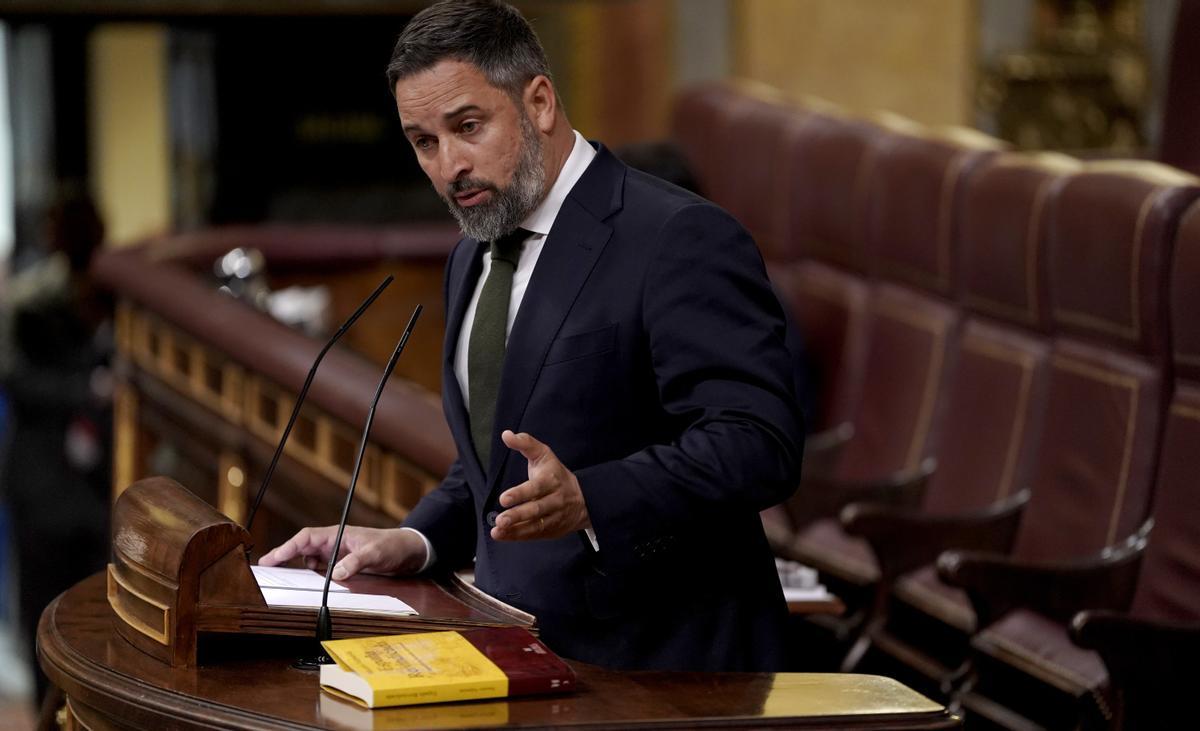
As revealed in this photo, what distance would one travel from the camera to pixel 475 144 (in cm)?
176

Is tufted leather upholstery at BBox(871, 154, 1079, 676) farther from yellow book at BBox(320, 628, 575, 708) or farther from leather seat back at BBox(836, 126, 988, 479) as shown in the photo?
yellow book at BBox(320, 628, 575, 708)

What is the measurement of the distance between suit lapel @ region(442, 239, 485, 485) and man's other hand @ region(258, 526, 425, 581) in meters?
0.10

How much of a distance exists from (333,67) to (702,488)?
6511mm

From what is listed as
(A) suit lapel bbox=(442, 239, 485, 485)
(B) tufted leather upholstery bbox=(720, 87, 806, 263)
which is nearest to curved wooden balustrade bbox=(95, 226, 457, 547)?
(A) suit lapel bbox=(442, 239, 485, 485)

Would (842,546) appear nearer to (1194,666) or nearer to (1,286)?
(1194,666)

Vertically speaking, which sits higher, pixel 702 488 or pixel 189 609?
pixel 702 488

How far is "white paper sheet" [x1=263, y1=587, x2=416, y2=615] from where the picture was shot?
1651mm

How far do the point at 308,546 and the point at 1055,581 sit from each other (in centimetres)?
152

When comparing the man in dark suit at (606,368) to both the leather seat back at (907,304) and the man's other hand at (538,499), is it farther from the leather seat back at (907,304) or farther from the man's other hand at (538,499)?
the leather seat back at (907,304)

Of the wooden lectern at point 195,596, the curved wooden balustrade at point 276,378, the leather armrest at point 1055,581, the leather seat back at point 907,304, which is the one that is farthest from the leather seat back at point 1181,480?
the wooden lectern at point 195,596

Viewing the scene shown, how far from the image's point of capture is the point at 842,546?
3.82m

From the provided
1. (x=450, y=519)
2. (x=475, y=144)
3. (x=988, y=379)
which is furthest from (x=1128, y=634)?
(x=475, y=144)

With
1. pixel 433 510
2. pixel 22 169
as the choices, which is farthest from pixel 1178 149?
pixel 22 169

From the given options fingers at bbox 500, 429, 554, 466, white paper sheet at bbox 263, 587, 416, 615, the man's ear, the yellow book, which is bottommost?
white paper sheet at bbox 263, 587, 416, 615
